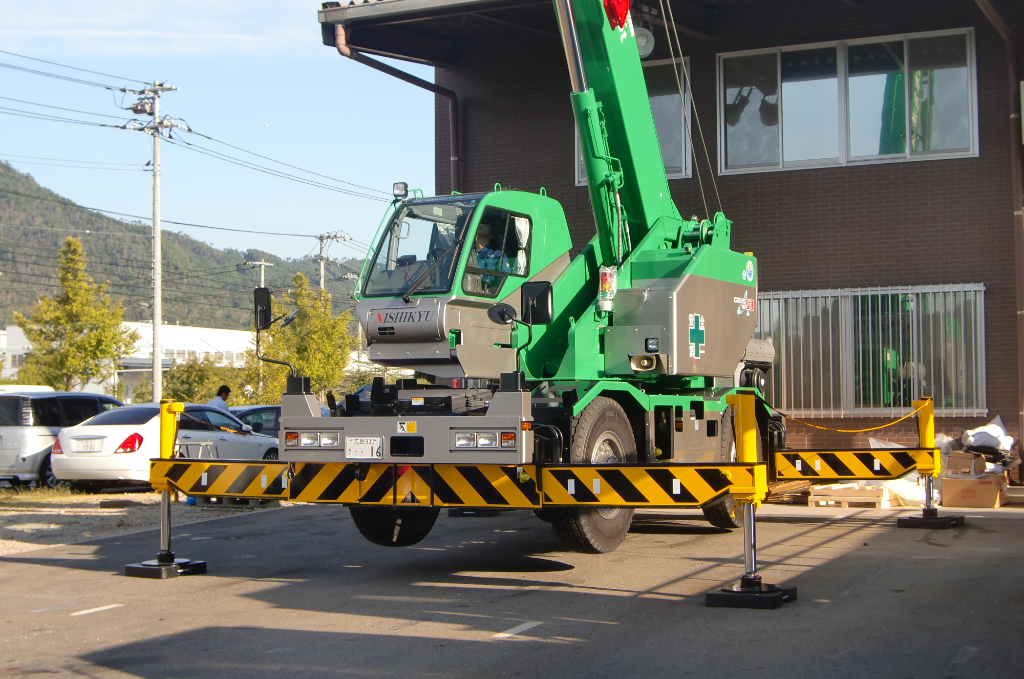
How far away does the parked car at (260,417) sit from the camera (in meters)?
19.9

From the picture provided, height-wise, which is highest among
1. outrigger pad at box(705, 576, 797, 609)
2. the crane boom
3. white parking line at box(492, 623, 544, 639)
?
the crane boom

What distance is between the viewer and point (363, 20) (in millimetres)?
15922

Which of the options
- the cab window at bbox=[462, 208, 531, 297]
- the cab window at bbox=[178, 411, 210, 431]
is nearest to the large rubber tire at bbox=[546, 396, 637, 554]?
the cab window at bbox=[462, 208, 531, 297]

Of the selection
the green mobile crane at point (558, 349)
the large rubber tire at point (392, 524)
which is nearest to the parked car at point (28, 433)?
the large rubber tire at point (392, 524)

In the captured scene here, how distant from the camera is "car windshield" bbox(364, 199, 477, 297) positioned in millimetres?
8883

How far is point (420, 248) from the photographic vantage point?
9.18 meters

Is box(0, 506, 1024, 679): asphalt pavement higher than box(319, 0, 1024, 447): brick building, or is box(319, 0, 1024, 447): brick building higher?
box(319, 0, 1024, 447): brick building

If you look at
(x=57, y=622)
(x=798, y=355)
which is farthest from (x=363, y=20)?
(x=57, y=622)

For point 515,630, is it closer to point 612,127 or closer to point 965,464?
point 612,127

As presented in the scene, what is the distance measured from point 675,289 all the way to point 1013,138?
785cm

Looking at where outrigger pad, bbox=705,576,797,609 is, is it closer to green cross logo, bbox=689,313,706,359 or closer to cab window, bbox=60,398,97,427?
green cross logo, bbox=689,313,706,359

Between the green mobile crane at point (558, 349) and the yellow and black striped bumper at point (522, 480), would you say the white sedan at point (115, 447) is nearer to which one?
the yellow and black striped bumper at point (522, 480)

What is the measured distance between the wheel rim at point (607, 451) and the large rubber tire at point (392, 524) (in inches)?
65.5

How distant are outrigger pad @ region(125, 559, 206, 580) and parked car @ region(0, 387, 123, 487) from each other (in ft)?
26.5
